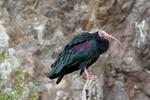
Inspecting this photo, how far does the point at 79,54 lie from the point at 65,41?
342 cm

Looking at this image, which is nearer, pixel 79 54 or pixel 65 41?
pixel 79 54

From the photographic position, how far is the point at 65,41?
8.96 m

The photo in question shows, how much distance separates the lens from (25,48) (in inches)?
353

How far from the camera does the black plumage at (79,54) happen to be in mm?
5539

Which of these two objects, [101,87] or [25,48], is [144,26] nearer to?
[101,87]

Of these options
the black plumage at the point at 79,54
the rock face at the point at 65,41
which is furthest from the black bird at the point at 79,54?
the rock face at the point at 65,41

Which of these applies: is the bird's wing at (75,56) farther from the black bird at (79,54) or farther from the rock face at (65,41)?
the rock face at (65,41)

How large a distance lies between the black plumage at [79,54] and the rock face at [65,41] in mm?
1981

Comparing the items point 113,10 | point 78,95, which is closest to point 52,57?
point 78,95

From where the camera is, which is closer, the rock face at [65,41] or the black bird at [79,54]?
the black bird at [79,54]

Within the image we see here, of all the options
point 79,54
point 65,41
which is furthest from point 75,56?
point 65,41

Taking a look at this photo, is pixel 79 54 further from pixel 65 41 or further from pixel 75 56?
pixel 65 41

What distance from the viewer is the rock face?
805 cm

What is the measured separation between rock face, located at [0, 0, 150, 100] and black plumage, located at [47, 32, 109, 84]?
1981mm
